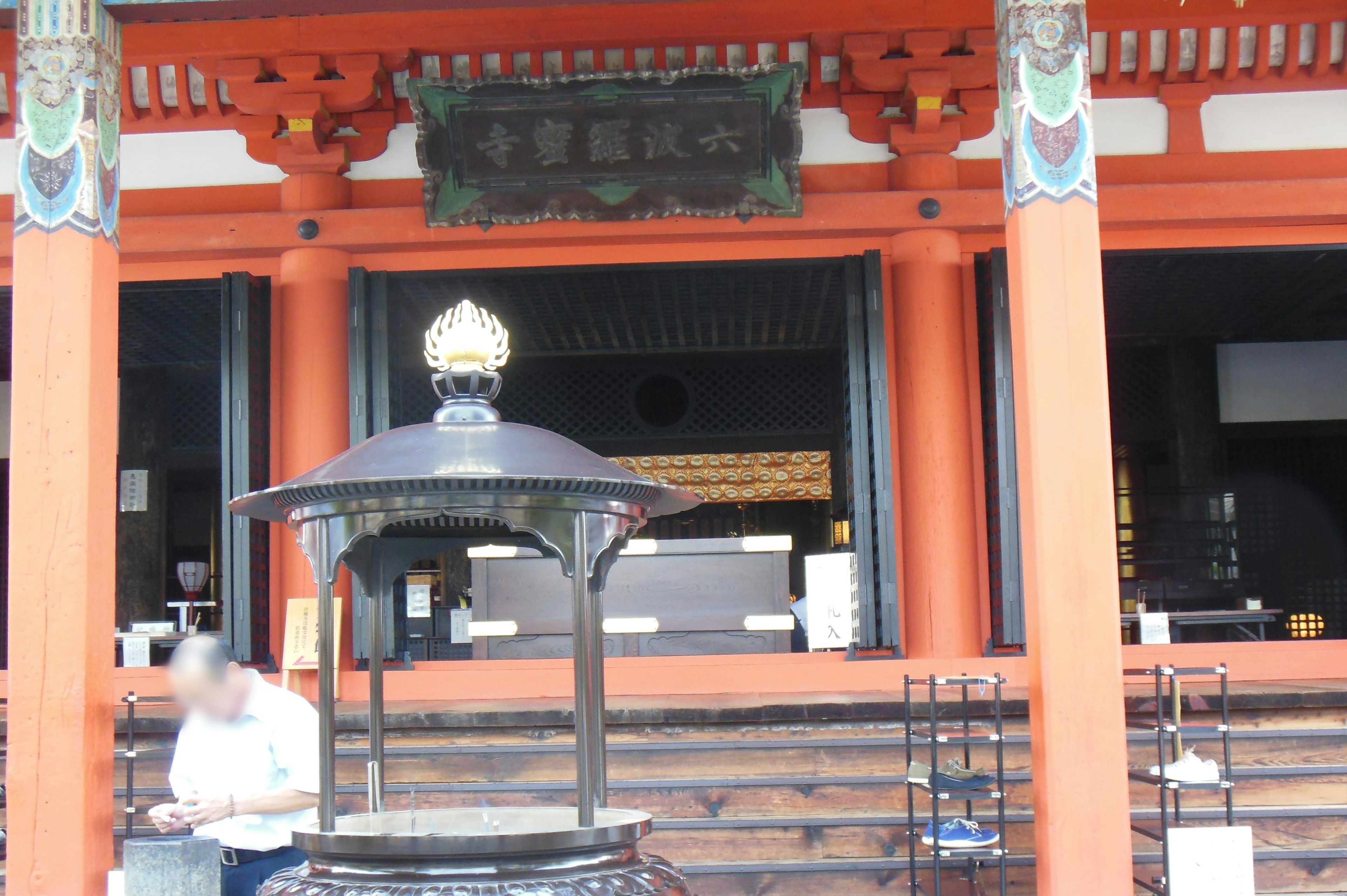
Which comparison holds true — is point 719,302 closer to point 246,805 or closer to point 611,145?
point 611,145

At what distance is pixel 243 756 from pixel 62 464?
1.52 m

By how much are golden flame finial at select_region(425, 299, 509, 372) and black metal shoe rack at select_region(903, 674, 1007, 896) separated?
2167 millimetres

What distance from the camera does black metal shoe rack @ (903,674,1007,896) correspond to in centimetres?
461

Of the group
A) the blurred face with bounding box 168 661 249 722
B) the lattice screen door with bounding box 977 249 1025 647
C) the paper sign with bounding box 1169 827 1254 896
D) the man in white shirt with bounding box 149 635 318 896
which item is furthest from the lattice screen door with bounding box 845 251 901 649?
the blurred face with bounding box 168 661 249 722

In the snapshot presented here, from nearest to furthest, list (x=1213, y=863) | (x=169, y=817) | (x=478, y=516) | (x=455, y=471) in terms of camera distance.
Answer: (x=455, y=471)
(x=478, y=516)
(x=169, y=817)
(x=1213, y=863)

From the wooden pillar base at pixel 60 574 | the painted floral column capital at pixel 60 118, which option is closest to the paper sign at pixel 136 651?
the wooden pillar base at pixel 60 574

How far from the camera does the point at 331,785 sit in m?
3.34

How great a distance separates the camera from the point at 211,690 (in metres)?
3.67

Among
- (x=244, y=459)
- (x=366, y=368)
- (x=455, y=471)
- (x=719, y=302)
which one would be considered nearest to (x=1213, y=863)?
(x=455, y=471)

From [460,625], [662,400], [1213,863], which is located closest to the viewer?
[1213,863]

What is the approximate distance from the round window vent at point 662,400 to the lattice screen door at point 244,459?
4.50 metres

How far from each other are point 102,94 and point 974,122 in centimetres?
407

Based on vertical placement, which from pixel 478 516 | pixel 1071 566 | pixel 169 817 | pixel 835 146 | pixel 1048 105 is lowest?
pixel 169 817

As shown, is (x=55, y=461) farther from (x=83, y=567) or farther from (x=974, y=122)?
(x=974, y=122)
